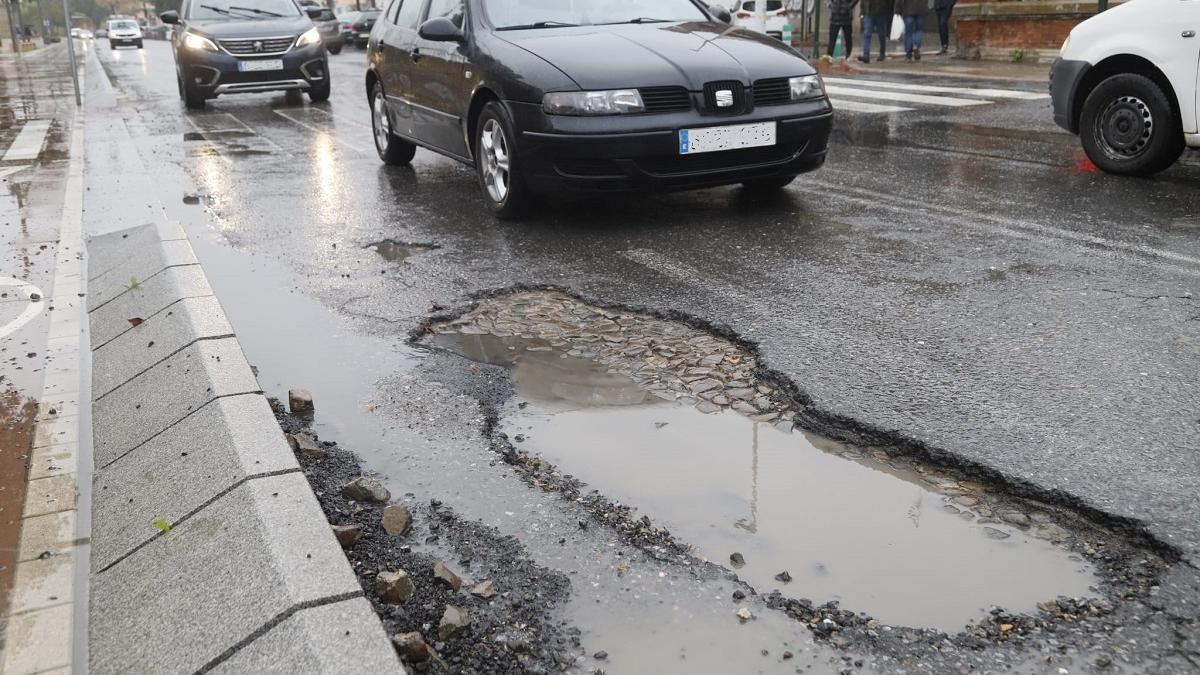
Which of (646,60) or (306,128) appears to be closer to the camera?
(646,60)

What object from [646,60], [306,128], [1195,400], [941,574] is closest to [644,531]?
[941,574]

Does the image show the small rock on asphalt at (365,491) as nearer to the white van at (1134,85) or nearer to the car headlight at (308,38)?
the white van at (1134,85)

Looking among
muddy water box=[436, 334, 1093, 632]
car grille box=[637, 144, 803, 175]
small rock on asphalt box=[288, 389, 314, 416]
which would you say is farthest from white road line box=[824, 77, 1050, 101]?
small rock on asphalt box=[288, 389, 314, 416]

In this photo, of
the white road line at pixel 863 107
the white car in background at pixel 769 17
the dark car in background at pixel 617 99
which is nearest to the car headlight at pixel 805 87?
the dark car in background at pixel 617 99

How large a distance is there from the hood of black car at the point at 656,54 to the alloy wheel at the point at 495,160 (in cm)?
59

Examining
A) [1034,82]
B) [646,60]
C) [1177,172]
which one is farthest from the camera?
[1034,82]

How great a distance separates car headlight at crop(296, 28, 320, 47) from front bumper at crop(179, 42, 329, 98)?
0.24 ft

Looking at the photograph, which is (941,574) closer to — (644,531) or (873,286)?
(644,531)

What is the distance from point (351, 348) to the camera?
189 inches

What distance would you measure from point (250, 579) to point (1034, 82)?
1458cm

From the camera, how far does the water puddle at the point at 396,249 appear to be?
21.2 feet

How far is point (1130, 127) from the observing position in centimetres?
782

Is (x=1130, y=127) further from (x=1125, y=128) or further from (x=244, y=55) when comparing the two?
(x=244, y=55)

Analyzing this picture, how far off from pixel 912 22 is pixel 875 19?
71 cm
